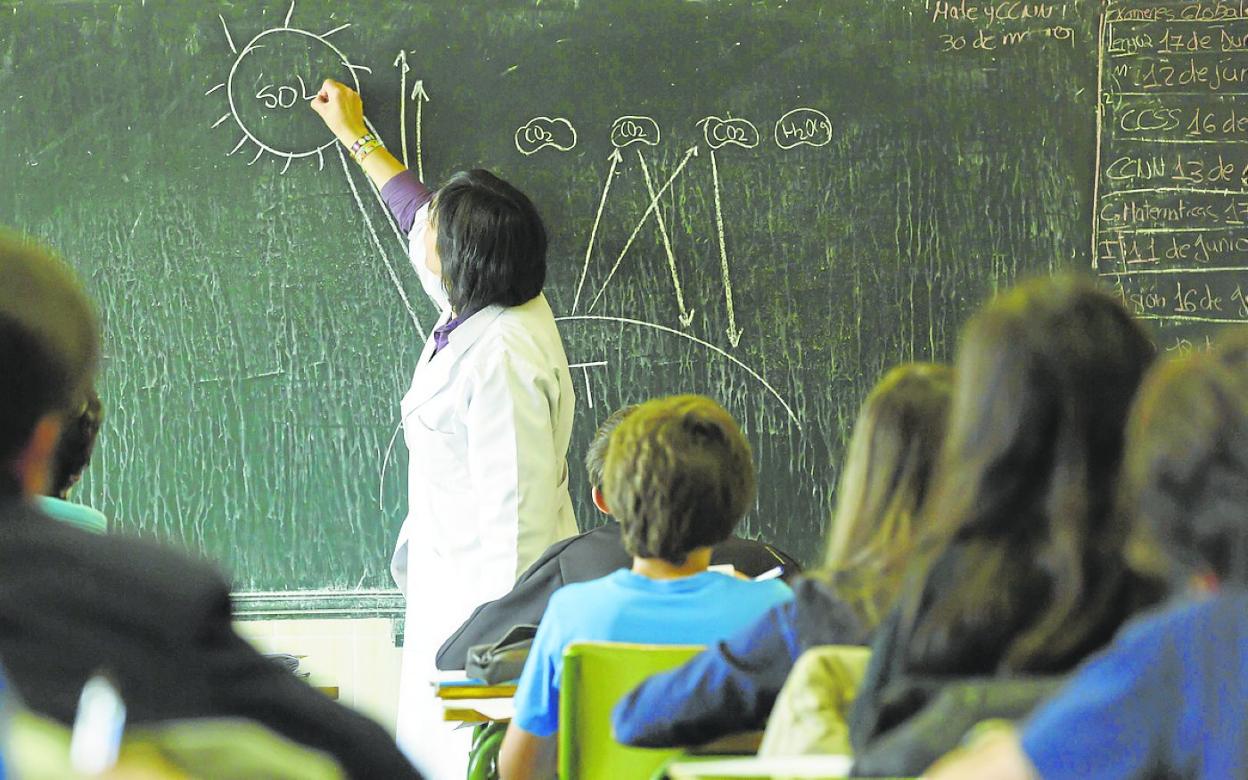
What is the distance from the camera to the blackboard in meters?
3.29

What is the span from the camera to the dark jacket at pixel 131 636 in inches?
29.0

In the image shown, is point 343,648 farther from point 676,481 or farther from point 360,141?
point 676,481

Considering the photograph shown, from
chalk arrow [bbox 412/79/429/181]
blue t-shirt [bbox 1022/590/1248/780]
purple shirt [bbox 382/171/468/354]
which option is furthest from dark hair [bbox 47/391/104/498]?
chalk arrow [bbox 412/79/429/181]

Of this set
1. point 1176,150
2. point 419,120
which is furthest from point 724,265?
point 1176,150

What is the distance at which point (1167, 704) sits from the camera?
92 cm

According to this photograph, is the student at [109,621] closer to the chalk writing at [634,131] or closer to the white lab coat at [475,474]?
the white lab coat at [475,474]

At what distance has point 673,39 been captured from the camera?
11.0 feet

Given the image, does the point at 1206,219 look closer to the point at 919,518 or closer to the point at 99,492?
the point at 919,518

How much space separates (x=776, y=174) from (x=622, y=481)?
151cm

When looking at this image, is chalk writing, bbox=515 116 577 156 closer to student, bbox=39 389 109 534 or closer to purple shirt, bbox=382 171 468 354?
purple shirt, bbox=382 171 468 354

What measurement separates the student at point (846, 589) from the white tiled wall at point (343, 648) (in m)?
1.90

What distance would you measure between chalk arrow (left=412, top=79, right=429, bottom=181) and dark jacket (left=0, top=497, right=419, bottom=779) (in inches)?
102

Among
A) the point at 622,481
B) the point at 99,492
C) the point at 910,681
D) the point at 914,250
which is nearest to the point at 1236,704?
the point at 910,681

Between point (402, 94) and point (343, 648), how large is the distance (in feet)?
4.19
